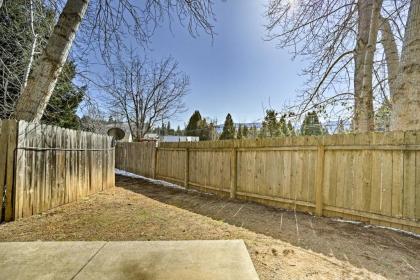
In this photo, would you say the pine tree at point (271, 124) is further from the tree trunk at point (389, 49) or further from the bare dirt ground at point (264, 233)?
the bare dirt ground at point (264, 233)

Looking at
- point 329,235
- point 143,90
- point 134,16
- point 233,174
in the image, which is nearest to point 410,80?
point 329,235

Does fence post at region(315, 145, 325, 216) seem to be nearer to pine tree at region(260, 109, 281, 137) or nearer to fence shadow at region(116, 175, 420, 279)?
fence shadow at region(116, 175, 420, 279)

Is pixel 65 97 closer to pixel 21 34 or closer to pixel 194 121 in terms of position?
pixel 21 34

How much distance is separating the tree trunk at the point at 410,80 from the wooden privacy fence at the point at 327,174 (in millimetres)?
Result: 628

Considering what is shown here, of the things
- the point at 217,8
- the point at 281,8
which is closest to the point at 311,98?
the point at 281,8

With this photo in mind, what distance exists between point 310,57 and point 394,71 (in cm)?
211

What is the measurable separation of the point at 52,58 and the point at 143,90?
572 inches

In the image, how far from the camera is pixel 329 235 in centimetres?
390

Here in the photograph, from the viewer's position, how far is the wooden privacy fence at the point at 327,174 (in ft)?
13.0

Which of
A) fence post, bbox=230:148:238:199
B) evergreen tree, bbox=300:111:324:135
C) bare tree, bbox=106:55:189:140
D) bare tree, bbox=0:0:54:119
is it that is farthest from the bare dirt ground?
bare tree, bbox=106:55:189:140

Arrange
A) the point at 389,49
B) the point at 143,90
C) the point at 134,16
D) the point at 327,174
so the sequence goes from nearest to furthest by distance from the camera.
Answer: the point at 327,174
the point at 134,16
the point at 389,49
the point at 143,90

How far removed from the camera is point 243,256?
8.94ft

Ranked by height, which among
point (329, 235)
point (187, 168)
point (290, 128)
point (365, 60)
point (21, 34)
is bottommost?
point (329, 235)

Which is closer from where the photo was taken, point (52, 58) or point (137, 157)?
point (52, 58)
